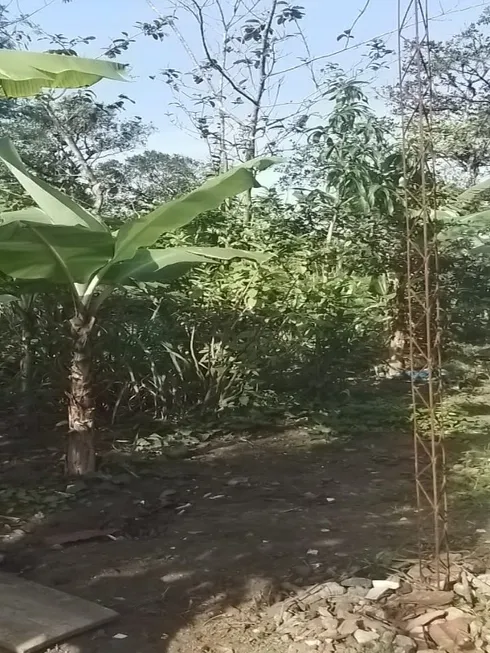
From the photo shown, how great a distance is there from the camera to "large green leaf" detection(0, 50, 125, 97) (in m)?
1.54

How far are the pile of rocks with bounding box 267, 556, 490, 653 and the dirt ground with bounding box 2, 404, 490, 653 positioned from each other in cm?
7

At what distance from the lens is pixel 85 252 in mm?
2188

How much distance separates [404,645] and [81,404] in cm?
148

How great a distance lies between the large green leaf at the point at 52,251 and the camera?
2064 mm

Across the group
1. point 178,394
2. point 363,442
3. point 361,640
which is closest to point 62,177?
point 178,394

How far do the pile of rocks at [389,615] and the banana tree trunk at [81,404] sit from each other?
1170 mm

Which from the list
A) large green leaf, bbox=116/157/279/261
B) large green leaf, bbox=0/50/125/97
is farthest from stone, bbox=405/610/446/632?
large green leaf, bbox=0/50/125/97

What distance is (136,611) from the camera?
1654 millimetres

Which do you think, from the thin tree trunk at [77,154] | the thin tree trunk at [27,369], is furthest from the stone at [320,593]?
the thin tree trunk at [77,154]

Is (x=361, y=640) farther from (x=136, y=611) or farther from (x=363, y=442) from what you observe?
(x=363, y=442)

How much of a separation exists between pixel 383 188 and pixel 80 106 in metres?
1.63

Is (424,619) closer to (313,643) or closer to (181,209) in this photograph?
(313,643)

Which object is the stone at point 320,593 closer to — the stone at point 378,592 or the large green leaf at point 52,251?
the stone at point 378,592

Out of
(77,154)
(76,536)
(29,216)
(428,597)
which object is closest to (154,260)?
(29,216)
